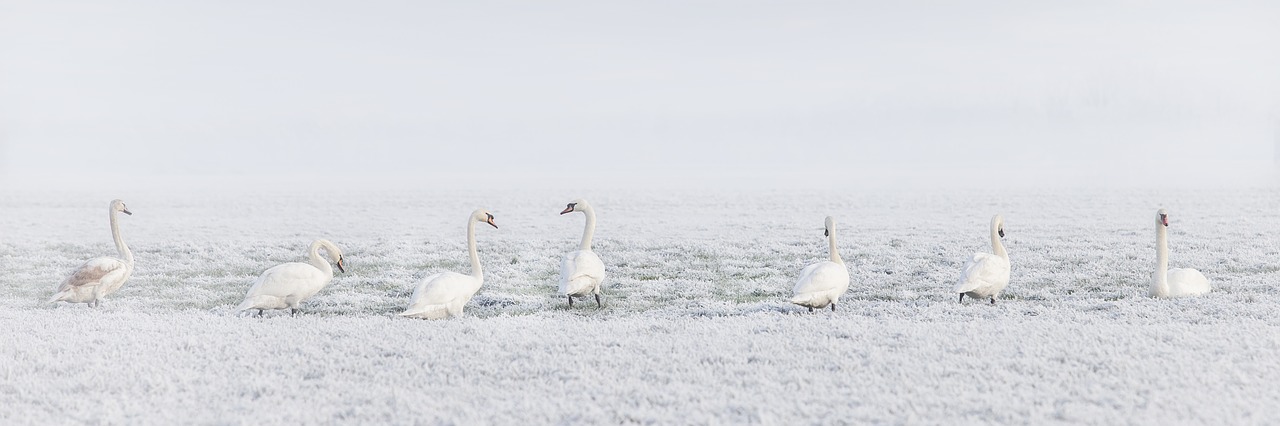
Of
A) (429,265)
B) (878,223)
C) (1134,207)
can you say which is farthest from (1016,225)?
(429,265)

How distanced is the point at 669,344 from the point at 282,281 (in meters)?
5.63

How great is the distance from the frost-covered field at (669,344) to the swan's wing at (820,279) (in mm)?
437

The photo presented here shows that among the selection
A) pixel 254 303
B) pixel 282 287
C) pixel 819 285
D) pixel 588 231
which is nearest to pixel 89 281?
pixel 254 303

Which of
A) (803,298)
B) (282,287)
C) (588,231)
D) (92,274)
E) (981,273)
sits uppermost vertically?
(588,231)

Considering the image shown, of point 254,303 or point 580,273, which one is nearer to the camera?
point 254,303

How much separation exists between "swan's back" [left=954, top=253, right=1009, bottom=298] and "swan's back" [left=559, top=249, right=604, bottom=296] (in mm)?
5274

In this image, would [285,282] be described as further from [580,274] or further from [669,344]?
[669,344]

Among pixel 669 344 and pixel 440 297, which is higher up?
pixel 440 297

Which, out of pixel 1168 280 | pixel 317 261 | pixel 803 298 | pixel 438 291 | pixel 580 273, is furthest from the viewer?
pixel 1168 280

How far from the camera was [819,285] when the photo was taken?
12.4 m

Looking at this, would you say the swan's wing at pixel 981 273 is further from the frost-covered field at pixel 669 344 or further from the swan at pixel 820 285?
the swan at pixel 820 285

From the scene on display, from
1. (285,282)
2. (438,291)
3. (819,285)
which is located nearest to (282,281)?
(285,282)

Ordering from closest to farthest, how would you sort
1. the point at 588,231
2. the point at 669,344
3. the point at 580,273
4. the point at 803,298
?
1. the point at 669,344
2. the point at 803,298
3. the point at 580,273
4. the point at 588,231

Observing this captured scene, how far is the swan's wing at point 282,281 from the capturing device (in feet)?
40.8
